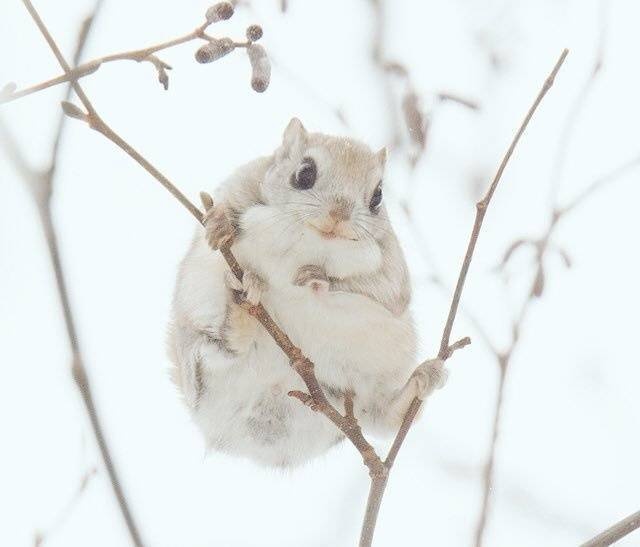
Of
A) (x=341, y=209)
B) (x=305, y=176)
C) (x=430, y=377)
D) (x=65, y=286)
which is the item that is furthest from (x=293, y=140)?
(x=65, y=286)

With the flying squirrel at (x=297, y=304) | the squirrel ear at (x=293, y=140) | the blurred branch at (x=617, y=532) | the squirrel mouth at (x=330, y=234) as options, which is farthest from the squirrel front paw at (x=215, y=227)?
the blurred branch at (x=617, y=532)

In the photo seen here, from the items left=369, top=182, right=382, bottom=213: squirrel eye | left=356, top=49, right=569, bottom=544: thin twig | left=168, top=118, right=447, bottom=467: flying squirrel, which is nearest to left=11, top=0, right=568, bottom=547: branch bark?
left=356, top=49, right=569, bottom=544: thin twig

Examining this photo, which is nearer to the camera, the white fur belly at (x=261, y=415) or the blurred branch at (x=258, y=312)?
the blurred branch at (x=258, y=312)

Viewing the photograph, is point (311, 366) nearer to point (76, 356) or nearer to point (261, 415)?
point (76, 356)

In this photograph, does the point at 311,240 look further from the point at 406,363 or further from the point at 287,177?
the point at 406,363

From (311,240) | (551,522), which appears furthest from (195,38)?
(551,522)

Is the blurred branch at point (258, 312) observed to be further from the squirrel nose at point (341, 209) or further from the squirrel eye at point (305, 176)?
the squirrel eye at point (305, 176)
